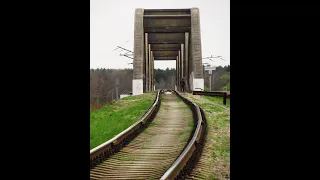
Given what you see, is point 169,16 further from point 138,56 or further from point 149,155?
point 149,155

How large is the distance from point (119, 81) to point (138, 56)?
8921mm

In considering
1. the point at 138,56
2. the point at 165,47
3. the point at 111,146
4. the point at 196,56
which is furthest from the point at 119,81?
the point at 111,146

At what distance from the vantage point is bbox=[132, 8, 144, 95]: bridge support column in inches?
869

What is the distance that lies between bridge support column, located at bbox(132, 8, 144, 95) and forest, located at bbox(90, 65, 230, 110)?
1.63m

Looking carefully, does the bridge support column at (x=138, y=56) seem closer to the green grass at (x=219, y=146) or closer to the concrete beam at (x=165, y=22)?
the concrete beam at (x=165, y=22)

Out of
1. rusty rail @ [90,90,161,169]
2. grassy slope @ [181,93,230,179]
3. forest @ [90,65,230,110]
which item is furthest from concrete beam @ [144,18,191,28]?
rusty rail @ [90,90,161,169]

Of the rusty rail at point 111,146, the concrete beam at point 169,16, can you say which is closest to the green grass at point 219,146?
the rusty rail at point 111,146

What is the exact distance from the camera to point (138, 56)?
2297 centimetres

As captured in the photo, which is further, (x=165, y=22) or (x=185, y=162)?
(x=165, y=22)

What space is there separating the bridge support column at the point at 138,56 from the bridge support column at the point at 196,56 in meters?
4.37

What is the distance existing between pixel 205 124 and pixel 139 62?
53.1ft
